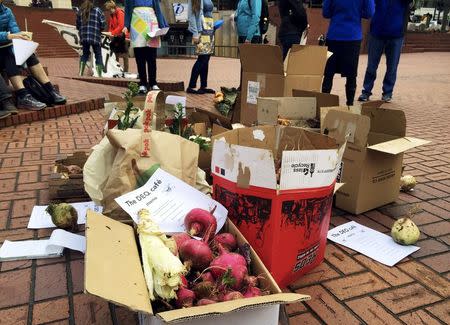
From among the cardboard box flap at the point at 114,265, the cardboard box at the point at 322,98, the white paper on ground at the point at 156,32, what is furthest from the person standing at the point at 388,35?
the cardboard box flap at the point at 114,265

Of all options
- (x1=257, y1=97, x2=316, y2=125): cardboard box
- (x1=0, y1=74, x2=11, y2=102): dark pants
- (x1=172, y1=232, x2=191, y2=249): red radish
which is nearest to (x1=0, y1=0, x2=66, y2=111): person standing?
(x1=0, y1=74, x2=11, y2=102): dark pants

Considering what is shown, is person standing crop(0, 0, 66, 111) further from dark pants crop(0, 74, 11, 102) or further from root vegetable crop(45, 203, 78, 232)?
root vegetable crop(45, 203, 78, 232)

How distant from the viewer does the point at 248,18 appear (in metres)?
6.70

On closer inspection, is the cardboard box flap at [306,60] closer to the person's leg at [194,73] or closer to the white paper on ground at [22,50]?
the white paper on ground at [22,50]

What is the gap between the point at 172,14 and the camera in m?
19.0

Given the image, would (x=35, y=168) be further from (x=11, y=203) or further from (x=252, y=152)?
(x=252, y=152)

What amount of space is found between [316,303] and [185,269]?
0.67 m

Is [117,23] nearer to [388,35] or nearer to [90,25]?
[90,25]

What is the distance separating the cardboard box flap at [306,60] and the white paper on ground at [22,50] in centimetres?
295

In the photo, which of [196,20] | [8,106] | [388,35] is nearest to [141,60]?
[196,20]

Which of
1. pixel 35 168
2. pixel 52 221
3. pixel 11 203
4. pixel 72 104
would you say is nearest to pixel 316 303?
pixel 52 221

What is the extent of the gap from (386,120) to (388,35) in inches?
170

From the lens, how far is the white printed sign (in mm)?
3732

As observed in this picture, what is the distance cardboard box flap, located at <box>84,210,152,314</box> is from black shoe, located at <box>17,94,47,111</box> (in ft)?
12.6
